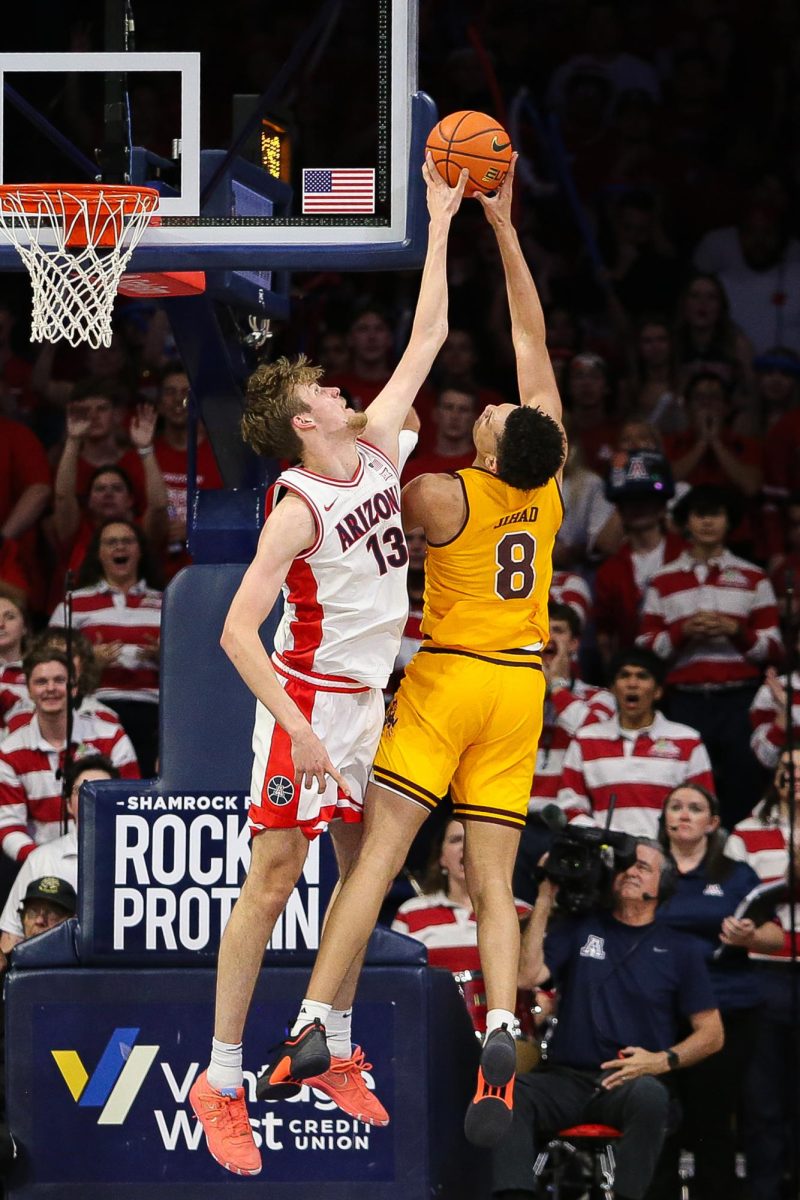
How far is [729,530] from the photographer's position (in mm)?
11945

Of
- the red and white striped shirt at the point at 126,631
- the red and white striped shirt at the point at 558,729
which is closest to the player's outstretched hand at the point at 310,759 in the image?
the red and white striped shirt at the point at 558,729

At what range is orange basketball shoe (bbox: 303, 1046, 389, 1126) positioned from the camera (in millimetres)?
7551

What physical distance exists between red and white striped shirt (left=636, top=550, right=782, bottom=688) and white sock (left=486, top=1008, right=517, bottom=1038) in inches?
175

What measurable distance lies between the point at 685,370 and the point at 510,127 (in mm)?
2258

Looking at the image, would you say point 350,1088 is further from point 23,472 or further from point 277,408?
point 23,472

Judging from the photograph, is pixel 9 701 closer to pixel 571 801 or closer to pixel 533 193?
pixel 571 801

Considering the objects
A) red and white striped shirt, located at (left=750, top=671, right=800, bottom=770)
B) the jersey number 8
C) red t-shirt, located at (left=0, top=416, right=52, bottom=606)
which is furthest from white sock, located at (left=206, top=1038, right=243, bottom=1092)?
red t-shirt, located at (left=0, top=416, right=52, bottom=606)

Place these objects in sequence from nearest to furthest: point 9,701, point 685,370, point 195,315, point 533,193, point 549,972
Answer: point 195,315, point 549,972, point 9,701, point 685,370, point 533,193

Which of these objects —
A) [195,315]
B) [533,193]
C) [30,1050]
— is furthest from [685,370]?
[30,1050]

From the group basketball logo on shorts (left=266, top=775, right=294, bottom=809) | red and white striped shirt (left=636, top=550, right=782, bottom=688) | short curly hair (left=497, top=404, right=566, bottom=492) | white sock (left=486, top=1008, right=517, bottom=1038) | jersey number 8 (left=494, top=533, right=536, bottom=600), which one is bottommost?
white sock (left=486, top=1008, right=517, bottom=1038)

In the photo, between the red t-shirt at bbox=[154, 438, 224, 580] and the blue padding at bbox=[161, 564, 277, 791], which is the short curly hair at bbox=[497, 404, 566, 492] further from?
the red t-shirt at bbox=[154, 438, 224, 580]

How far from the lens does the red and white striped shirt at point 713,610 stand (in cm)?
1151

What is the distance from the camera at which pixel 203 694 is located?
848cm

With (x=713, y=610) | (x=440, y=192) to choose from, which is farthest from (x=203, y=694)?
(x=713, y=610)
